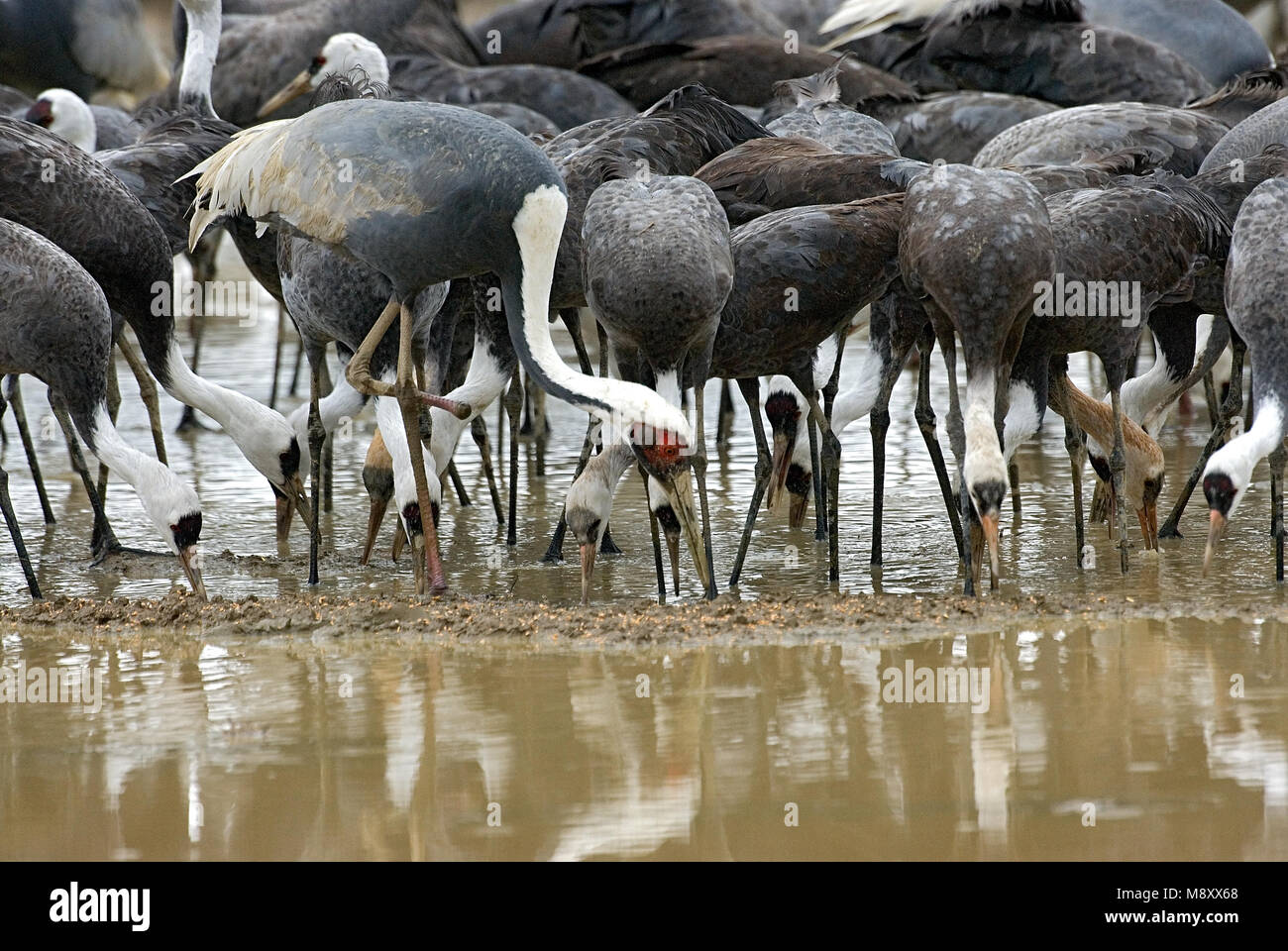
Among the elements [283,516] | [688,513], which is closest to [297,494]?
[283,516]

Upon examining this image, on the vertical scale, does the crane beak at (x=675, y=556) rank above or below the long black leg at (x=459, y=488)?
below

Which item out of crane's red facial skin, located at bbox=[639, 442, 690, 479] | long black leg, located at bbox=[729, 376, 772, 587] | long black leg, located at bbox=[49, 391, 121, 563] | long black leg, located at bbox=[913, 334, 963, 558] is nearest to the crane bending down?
crane's red facial skin, located at bbox=[639, 442, 690, 479]

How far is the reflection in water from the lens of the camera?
3.88 m

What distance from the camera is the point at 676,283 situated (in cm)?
591

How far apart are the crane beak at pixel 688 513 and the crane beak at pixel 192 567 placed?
5.45 ft

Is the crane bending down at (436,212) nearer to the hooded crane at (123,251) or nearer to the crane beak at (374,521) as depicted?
the crane beak at (374,521)

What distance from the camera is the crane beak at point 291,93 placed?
10.9 meters

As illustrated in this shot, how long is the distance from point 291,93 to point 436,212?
213 inches

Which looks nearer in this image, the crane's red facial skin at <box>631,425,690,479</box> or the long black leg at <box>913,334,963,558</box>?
the crane's red facial skin at <box>631,425,690,479</box>

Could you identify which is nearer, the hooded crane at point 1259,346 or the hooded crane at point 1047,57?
the hooded crane at point 1259,346

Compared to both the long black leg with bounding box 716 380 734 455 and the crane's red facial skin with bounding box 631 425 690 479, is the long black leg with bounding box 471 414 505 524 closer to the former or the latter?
the long black leg with bounding box 716 380 734 455

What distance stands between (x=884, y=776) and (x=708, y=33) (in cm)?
939

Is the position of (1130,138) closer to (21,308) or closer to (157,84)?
(21,308)

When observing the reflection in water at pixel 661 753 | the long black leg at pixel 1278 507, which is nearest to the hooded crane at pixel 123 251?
the reflection in water at pixel 661 753
